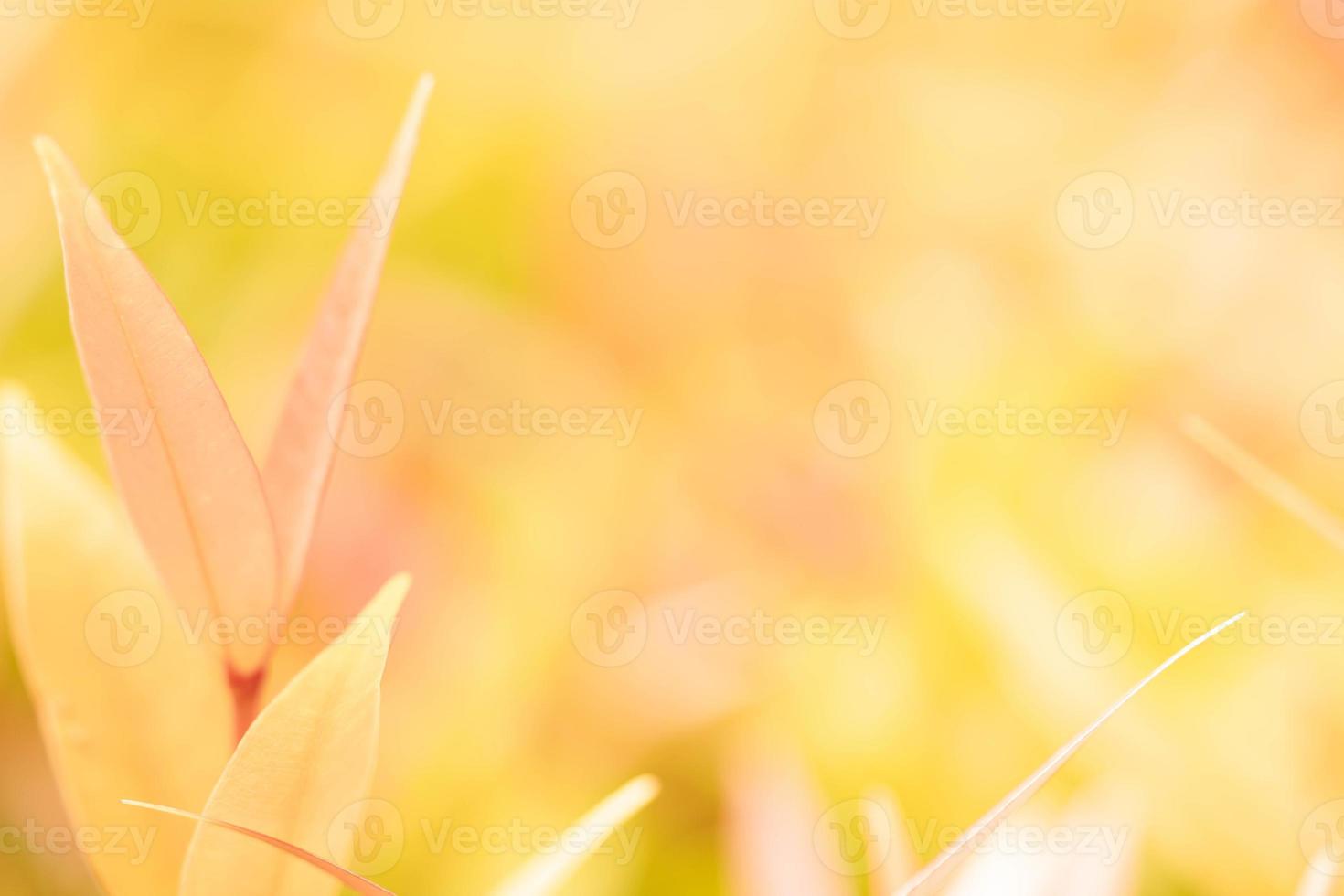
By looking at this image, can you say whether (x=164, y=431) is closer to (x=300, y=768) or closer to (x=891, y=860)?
(x=300, y=768)

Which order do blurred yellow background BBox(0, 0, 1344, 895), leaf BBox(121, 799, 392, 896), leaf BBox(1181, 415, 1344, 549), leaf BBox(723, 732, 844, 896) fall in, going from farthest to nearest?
blurred yellow background BBox(0, 0, 1344, 895) → leaf BBox(723, 732, 844, 896) → leaf BBox(1181, 415, 1344, 549) → leaf BBox(121, 799, 392, 896)

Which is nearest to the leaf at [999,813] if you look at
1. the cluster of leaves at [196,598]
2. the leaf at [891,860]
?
the cluster of leaves at [196,598]

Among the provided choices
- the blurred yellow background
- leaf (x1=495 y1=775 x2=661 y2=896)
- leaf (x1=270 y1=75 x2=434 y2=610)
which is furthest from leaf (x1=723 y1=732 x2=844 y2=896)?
leaf (x1=270 y1=75 x2=434 y2=610)

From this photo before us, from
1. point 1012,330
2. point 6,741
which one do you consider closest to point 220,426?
point 6,741

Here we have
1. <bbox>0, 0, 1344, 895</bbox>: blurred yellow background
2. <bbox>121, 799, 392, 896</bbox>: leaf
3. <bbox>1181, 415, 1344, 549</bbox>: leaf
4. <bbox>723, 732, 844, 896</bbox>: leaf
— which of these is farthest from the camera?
<bbox>0, 0, 1344, 895</bbox>: blurred yellow background

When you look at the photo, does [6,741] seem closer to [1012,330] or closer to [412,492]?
[412,492]

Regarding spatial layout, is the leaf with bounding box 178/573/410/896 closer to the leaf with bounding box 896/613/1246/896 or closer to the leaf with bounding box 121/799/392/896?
the leaf with bounding box 121/799/392/896

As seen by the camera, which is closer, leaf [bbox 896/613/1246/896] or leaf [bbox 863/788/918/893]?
leaf [bbox 896/613/1246/896]
